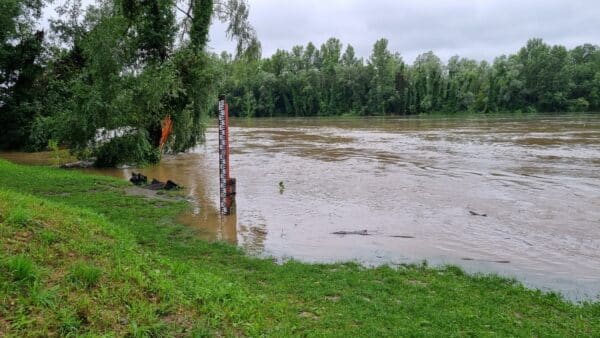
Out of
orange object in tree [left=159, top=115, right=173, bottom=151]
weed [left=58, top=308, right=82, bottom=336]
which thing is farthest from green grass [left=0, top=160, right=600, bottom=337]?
orange object in tree [left=159, top=115, right=173, bottom=151]

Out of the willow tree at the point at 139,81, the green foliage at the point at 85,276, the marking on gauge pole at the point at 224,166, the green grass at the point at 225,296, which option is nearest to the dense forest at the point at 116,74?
the willow tree at the point at 139,81

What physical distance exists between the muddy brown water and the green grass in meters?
1.23

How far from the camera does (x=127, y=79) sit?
1833cm

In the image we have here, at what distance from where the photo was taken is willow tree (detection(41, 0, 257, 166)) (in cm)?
1789

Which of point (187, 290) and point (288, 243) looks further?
point (288, 243)

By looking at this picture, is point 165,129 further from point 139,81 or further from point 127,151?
point 139,81

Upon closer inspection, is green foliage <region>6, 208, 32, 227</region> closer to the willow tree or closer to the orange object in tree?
the willow tree

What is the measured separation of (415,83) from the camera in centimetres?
9375

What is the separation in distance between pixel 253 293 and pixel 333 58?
10404cm

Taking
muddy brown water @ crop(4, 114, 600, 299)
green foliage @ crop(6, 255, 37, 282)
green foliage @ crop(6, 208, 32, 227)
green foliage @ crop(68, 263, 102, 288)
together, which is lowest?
muddy brown water @ crop(4, 114, 600, 299)

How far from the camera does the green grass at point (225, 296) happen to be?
166 inches

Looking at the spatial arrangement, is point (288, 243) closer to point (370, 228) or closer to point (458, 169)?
point (370, 228)

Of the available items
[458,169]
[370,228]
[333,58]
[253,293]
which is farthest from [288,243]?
[333,58]

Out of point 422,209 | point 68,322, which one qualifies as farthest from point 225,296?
point 422,209
